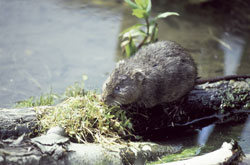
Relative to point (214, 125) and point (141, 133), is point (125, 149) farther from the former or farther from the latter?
point (214, 125)

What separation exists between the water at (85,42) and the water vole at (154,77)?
0.94 m

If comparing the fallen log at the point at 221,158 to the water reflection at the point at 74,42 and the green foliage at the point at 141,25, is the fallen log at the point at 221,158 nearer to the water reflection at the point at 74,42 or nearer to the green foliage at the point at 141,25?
the water reflection at the point at 74,42

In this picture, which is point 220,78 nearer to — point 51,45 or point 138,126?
point 138,126

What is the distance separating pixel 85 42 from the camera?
8.22 metres

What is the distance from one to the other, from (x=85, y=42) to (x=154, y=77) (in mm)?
3271

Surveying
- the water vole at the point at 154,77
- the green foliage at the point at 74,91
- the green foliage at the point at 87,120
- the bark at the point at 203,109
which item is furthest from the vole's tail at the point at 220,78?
the green foliage at the point at 74,91

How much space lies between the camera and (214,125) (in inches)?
227

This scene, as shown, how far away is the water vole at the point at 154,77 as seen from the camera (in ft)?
17.4

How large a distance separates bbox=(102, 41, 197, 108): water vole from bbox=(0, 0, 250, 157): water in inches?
37.1

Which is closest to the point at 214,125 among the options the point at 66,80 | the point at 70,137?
the point at 70,137

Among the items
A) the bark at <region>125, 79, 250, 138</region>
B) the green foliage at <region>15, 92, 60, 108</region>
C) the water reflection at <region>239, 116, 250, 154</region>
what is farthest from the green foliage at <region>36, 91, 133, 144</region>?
the water reflection at <region>239, 116, 250, 154</region>

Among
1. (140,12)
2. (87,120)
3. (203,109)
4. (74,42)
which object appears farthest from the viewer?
(74,42)

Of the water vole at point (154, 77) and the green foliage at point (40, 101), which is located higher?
the water vole at point (154, 77)

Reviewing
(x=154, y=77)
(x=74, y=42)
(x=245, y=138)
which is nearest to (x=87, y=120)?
(x=154, y=77)
